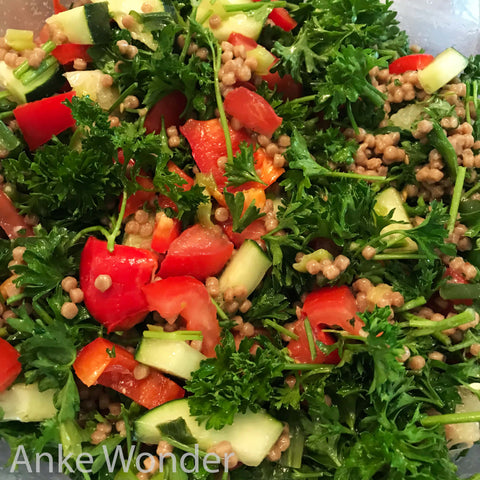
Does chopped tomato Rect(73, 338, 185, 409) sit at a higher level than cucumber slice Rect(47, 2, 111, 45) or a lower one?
lower

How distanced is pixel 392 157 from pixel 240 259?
76cm

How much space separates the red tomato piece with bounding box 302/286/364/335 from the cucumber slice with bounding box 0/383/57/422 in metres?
0.97

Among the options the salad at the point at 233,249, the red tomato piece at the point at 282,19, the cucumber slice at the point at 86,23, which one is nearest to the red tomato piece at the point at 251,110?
the salad at the point at 233,249

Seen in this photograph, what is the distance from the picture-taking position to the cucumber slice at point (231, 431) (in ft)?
5.78

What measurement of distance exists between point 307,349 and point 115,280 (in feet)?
2.40

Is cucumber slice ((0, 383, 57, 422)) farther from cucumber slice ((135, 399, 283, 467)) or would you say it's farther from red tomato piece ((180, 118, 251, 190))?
red tomato piece ((180, 118, 251, 190))

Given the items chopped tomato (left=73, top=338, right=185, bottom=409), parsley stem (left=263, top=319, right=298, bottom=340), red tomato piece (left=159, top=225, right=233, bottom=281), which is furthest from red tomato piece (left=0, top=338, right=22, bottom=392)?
parsley stem (left=263, top=319, right=298, bottom=340)

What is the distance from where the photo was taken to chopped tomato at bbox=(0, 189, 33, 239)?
201 cm

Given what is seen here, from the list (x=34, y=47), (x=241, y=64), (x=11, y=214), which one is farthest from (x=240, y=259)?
(x=34, y=47)

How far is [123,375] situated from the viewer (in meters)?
1.86

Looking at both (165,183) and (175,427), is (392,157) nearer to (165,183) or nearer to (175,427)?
(165,183)

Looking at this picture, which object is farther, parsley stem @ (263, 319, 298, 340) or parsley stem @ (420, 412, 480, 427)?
parsley stem @ (263, 319, 298, 340)

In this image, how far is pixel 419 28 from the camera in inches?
112

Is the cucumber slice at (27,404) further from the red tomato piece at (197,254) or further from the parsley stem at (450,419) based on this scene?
the parsley stem at (450,419)
